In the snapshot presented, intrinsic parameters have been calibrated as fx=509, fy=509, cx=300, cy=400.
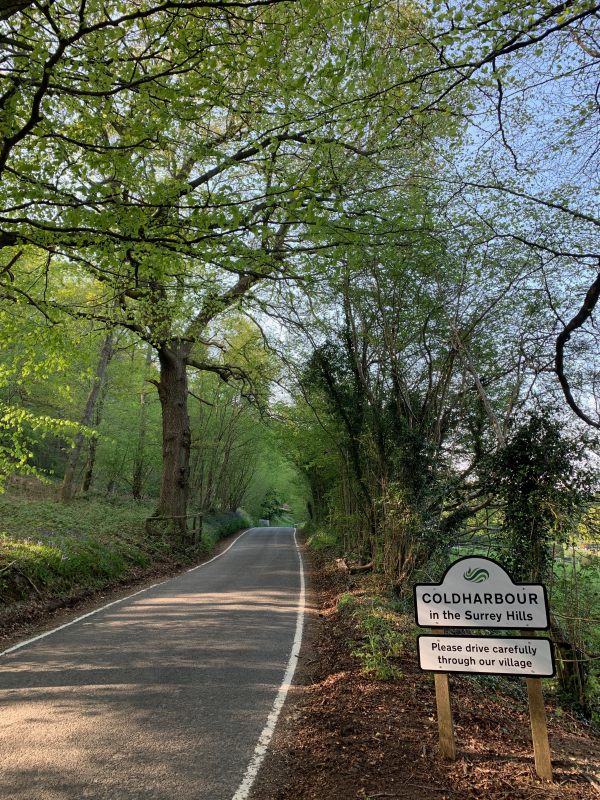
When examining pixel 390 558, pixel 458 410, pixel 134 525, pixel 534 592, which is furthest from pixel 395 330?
pixel 134 525

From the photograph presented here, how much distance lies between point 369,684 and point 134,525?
13.5 m

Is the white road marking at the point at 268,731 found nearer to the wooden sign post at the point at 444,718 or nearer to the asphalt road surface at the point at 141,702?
the asphalt road surface at the point at 141,702

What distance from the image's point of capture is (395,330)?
441 inches

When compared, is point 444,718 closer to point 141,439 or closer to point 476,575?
point 476,575

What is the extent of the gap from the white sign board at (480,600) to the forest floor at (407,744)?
1037 millimetres

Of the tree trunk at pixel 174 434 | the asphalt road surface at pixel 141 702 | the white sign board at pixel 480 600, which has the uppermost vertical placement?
the tree trunk at pixel 174 434

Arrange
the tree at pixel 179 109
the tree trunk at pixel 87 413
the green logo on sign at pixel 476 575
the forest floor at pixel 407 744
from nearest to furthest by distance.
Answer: the forest floor at pixel 407 744, the green logo on sign at pixel 476 575, the tree at pixel 179 109, the tree trunk at pixel 87 413

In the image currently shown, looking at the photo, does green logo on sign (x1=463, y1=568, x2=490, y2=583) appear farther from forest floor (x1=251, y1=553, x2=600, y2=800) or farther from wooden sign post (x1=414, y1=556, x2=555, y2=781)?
forest floor (x1=251, y1=553, x2=600, y2=800)

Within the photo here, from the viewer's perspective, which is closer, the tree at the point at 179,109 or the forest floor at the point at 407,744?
the forest floor at the point at 407,744

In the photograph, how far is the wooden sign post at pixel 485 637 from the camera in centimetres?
362

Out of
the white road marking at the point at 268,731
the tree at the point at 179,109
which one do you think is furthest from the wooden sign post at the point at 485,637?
the tree at the point at 179,109

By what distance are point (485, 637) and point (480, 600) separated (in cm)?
25

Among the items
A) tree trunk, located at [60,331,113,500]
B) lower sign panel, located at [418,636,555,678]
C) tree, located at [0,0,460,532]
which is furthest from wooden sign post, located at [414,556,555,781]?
tree trunk, located at [60,331,113,500]

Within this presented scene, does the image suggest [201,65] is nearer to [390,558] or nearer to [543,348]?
[543,348]
